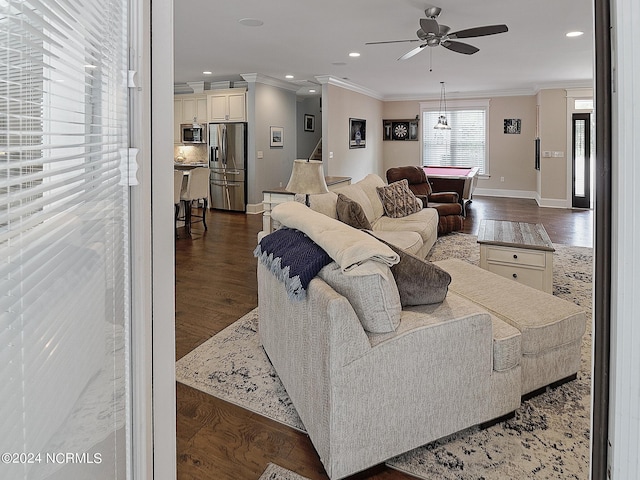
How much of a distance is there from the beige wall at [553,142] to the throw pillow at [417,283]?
895 cm

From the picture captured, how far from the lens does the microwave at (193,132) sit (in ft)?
31.8

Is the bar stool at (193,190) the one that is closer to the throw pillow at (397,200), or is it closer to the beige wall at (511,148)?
the throw pillow at (397,200)

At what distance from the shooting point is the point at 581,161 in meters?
9.51

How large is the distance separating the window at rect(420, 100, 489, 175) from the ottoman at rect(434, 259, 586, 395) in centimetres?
966

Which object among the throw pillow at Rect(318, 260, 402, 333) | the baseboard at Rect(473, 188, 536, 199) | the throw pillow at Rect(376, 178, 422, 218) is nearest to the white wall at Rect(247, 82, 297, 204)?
the throw pillow at Rect(376, 178, 422, 218)

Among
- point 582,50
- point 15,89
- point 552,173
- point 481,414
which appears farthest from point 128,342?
point 552,173

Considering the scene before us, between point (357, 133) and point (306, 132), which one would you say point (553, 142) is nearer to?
point (357, 133)

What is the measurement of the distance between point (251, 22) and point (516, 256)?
3543 millimetres

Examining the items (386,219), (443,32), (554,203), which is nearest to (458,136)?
(554,203)

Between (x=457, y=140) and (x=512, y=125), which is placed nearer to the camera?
(x=512, y=125)

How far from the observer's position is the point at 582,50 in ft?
20.9

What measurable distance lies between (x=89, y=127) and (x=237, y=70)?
7748mm

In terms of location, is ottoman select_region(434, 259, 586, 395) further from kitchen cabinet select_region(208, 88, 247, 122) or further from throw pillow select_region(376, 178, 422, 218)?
kitchen cabinet select_region(208, 88, 247, 122)

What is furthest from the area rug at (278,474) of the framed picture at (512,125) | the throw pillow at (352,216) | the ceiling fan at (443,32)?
the framed picture at (512,125)
